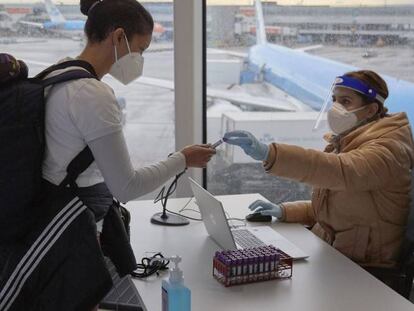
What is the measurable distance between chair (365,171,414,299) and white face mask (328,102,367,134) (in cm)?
41

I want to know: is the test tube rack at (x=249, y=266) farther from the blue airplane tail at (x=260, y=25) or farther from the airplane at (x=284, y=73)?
the blue airplane tail at (x=260, y=25)

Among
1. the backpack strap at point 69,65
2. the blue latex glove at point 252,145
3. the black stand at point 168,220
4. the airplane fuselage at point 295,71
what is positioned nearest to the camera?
the backpack strap at point 69,65

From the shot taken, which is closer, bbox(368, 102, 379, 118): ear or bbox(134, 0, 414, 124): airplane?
bbox(368, 102, 379, 118): ear

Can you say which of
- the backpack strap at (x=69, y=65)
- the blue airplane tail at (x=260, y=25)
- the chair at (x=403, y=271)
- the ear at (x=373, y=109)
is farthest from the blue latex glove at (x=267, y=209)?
the blue airplane tail at (x=260, y=25)

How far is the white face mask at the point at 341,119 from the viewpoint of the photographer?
6.24 feet

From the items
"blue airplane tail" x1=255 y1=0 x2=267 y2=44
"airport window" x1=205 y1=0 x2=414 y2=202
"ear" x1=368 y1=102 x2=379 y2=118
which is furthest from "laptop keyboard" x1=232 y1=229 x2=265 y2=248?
"blue airplane tail" x1=255 y1=0 x2=267 y2=44

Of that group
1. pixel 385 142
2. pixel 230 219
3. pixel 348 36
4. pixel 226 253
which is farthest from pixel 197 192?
pixel 348 36

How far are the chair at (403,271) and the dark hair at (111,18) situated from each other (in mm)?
1176

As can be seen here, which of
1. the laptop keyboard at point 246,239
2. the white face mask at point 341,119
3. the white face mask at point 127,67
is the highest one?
the white face mask at point 127,67

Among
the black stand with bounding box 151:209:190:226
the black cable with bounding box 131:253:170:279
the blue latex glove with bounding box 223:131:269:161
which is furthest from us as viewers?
the black stand with bounding box 151:209:190:226

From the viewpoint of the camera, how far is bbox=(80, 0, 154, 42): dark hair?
55.4 inches

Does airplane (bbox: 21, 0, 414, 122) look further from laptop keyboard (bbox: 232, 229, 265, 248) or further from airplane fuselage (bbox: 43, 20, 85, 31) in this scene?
laptop keyboard (bbox: 232, 229, 265, 248)

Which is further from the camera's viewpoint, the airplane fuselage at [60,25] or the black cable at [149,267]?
the airplane fuselage at [60,25]

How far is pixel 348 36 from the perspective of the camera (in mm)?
2818
